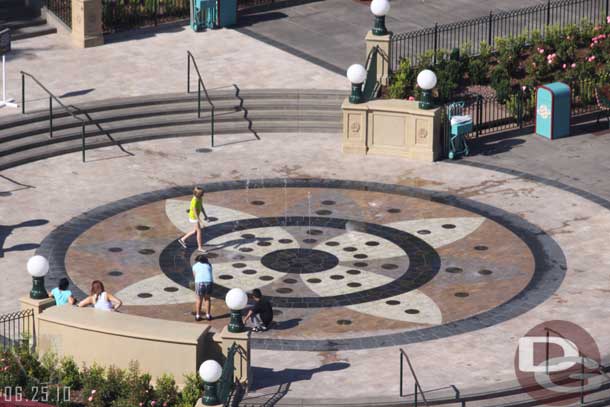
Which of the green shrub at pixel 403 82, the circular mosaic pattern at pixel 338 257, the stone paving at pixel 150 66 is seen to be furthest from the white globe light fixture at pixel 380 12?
the circular mosaic pattern at pixel 338 257

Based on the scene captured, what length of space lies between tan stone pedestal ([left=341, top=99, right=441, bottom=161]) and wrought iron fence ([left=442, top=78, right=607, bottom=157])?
215 centimetres

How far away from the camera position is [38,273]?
31672mm

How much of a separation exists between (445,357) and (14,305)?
937cm

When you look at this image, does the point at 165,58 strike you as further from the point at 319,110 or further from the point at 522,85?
the point at 522,85

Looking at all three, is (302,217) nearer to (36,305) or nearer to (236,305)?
(36,305)

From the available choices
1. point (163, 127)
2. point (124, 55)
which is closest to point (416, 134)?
point (163, 127)

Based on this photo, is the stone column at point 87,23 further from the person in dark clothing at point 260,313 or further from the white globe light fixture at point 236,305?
the white globe light fixture at point 236,305

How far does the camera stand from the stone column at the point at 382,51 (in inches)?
1868

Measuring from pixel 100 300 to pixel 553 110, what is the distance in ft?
58.5

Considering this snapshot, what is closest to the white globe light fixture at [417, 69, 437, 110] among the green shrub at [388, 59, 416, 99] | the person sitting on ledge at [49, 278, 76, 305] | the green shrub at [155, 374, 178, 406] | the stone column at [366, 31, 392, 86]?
the green shrub at [388, 59, 416, 99]

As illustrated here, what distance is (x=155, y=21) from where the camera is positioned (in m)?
52.5

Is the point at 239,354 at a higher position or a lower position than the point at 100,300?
lower

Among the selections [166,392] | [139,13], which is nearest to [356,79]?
[139,13]

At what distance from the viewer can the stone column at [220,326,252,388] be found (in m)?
30.6
